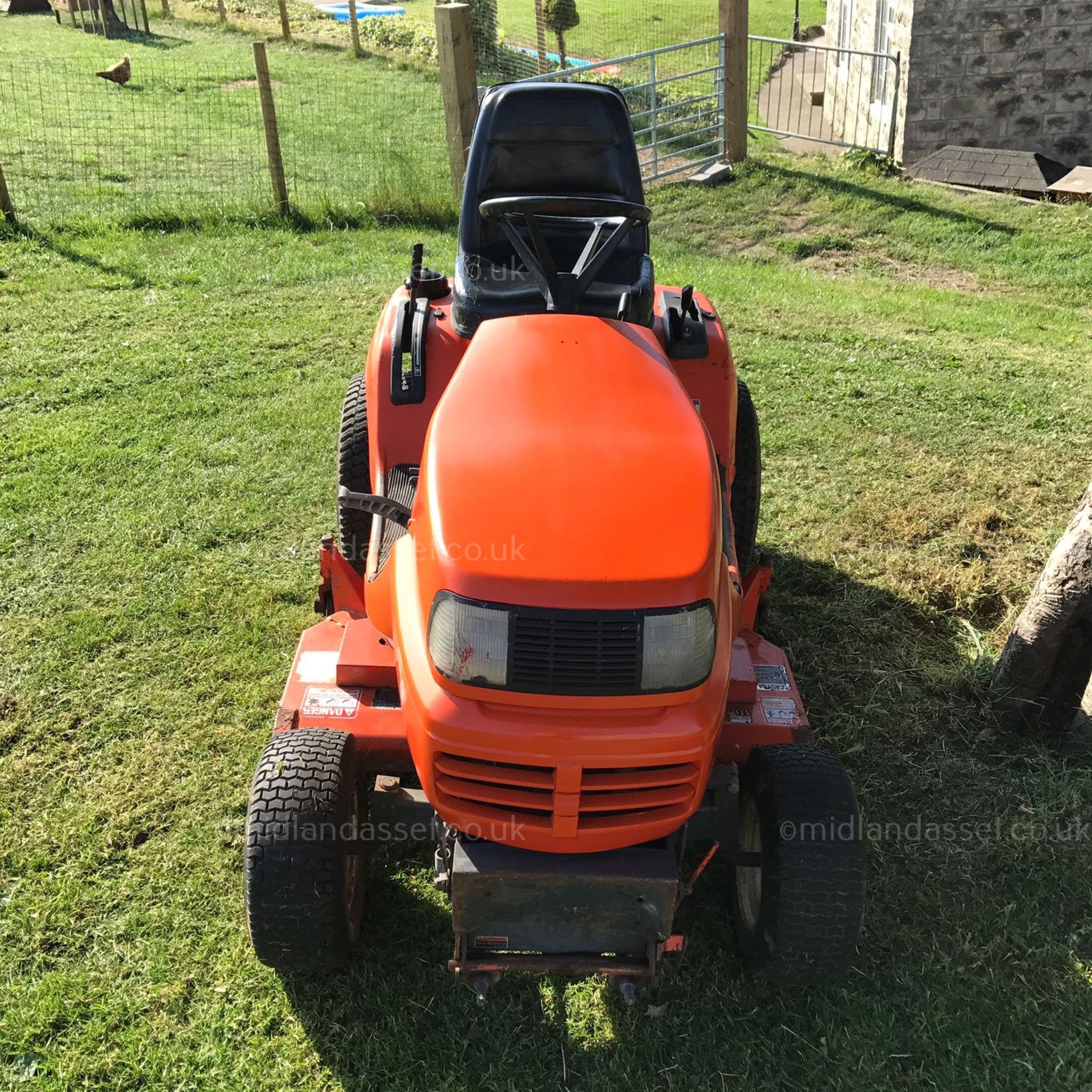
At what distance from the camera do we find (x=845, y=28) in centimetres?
1447

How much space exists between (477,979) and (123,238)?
23.9 ft

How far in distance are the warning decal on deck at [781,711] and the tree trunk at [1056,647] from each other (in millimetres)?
1014

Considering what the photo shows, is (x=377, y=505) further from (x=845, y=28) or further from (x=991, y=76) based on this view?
(x=845, y=28)

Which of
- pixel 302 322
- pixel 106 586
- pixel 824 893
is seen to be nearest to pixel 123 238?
pixel 302 322

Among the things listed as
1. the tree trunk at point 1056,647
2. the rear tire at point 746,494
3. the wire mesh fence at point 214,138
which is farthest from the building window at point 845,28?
the tree trunk at point 1056,647

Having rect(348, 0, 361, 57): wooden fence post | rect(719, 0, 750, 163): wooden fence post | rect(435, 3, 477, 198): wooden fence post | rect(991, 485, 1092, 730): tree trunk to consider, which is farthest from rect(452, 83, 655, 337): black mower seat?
rect(348, 0, 361, 57): wooden fence post

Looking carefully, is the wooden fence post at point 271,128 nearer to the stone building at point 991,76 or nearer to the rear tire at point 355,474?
the rear tire at point 355,474

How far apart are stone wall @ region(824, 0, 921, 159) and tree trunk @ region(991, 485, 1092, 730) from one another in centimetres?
895

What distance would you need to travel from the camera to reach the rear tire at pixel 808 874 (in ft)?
8.32

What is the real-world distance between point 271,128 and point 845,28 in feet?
30.7

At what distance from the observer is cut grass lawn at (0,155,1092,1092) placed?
8.57 ft

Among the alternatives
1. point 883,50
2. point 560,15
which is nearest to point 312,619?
point 883,50

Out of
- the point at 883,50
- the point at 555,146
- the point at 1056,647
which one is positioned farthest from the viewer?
the point at 883,50

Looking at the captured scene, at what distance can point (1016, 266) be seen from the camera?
27.8 ft
